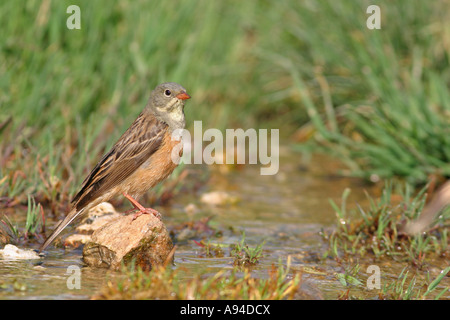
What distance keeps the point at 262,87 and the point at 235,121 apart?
67 cm

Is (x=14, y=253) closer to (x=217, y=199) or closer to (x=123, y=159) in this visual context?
(x=123, y=159)

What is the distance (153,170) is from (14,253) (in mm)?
1309

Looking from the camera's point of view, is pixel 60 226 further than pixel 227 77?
No

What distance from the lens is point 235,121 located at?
10023 mm

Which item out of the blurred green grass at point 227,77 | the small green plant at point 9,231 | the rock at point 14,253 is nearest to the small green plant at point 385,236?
the blurred green grass at point 227,77

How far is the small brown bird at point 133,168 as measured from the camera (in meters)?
5.49

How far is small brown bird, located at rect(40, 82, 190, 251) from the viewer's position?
549cm

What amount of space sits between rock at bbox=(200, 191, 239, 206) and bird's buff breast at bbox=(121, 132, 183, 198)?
5.57 ft

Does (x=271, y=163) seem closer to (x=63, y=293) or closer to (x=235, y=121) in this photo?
(x=235, y=121)

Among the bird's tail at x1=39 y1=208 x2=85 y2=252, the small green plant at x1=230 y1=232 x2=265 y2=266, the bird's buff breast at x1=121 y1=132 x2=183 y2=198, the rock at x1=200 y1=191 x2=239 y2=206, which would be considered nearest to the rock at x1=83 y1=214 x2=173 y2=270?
the bird's tail at x1=39 y1=208 x2=85 y2=252

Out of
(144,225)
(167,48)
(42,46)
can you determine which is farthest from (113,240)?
(167,48)

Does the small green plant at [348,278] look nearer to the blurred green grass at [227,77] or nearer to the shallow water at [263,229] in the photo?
the shallow water at [263,229]

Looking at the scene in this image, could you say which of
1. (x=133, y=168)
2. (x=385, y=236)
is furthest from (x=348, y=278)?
(x=133, y=168)

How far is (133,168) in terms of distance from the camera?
5.68 m
